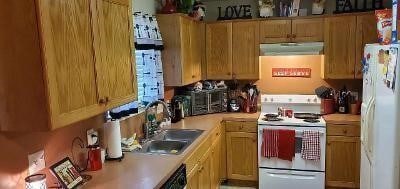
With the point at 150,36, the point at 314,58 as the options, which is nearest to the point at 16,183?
the point at 150,36

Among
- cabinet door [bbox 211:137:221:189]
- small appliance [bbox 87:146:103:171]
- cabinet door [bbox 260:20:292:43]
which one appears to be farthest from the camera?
cabinet door [bbox 260:20:292:43]

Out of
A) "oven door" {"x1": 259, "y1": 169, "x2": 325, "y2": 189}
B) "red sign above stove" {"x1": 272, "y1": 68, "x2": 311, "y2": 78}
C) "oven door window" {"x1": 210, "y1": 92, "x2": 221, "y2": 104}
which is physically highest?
"red sign above stove" {"x1": 272, "y1": 68, "x2": 311, "y2": 78}

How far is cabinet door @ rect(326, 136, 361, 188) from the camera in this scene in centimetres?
351

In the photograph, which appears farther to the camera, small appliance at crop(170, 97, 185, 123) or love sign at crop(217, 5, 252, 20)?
love sign at crop(217, 5, 252, 20)

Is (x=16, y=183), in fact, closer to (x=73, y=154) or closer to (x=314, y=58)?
(x=73, y=154)

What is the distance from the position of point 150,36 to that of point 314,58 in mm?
2165

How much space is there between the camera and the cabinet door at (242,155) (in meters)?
3.82

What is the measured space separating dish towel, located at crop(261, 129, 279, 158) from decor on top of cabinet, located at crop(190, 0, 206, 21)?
1.60m

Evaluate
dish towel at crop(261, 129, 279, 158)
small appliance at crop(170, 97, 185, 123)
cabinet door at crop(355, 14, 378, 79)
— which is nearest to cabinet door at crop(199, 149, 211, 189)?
small appliance at crop(170, 97, 185, 123)

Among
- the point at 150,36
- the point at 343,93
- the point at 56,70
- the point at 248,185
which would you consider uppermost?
the point at 150,36

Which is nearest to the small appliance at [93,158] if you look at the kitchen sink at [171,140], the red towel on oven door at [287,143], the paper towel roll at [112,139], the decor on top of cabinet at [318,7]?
the paper towel roll at [112,139]

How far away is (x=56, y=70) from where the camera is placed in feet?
4.88

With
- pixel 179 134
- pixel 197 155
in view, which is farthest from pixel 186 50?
pixel 197 155

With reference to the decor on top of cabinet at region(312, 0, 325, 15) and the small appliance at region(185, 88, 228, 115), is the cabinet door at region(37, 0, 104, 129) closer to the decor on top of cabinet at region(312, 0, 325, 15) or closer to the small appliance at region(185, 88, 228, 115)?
the small appliance at region(185, 88, 228, 115)
